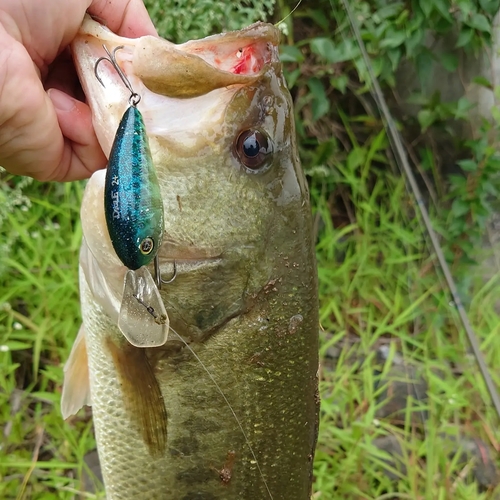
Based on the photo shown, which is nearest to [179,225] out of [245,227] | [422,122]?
[245,227]

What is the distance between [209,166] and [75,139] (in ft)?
1.45

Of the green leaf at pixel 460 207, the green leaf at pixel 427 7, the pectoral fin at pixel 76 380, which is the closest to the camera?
the pectoral fin at pixel 76 380

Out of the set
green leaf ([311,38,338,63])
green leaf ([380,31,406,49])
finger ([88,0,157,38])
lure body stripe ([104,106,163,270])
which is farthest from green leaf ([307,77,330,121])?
lure body stripe ([104,106,163,270])

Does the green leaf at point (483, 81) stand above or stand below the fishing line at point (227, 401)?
above

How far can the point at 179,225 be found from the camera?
1229 millimetres

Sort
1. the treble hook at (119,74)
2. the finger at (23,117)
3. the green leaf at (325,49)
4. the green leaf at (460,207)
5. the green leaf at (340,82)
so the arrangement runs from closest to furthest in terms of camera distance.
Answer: the treble hook at (119,74) < the finger at (23,117) < the green leaf at (325,49) < the green leaf at (340,82) < the green leaf at (460,207)

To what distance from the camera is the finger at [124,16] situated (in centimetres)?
139

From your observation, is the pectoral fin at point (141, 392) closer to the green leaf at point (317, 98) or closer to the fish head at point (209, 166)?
the fish head at point (209, 166)

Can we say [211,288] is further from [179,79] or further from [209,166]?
[179,79]

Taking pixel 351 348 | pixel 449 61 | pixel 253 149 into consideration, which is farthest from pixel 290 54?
pixel 253 149

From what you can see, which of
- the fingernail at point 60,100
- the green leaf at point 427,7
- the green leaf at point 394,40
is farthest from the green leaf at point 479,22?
the fingernail at point 60,100

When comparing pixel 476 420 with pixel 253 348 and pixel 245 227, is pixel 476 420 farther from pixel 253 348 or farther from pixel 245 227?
pixel 245 227

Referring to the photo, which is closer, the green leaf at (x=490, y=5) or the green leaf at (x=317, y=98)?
the green leaf at (x=490, y=5)

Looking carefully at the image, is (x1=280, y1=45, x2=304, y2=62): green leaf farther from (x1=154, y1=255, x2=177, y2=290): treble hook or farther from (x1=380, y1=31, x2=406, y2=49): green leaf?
(x1=154, y1=255, x2=177, y2=290): treble hook
